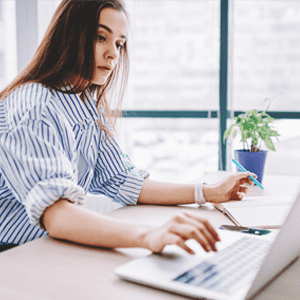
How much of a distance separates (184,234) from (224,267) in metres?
0.09

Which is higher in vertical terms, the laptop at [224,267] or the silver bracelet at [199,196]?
the laptop at [224,267]

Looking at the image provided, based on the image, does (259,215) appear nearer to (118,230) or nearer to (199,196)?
(199,196)

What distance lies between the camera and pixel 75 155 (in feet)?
3.16

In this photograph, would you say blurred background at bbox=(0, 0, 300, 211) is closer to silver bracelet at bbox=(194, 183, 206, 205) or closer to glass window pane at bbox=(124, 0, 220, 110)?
glass window pane at bbox=(124, 0, 220, 110)

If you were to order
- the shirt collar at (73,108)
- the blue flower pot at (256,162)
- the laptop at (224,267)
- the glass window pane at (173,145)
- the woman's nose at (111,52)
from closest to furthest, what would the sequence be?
the laptop at (224,267), the shirt collar at (73,108), the woman's nose at (111,52), the blue flower pot at (256,162), the glass window pane at (173,145)

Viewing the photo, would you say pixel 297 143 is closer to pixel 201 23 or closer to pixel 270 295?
pixel 201 23

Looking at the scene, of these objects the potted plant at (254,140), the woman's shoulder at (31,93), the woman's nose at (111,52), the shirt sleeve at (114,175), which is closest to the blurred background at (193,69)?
the potted plant at (254,140)

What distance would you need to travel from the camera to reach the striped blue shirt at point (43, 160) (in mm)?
786

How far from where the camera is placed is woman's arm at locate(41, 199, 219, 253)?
637 mm

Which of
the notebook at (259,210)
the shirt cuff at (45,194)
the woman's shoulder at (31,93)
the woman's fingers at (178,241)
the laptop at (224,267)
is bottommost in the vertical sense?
the notebook at (259,210)

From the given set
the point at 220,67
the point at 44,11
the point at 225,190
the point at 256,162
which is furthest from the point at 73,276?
the point at 44,11

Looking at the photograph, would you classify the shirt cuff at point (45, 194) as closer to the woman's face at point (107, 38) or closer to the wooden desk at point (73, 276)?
the wooden desk at point (73, 276)

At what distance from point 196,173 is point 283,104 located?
732mm

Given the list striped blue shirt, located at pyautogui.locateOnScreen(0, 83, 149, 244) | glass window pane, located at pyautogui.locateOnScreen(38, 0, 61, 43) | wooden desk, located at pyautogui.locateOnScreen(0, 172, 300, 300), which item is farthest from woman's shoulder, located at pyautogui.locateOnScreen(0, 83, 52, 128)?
glass window pane, located at pyautogui.locateOnScreen(38, 0, 61, 43)
